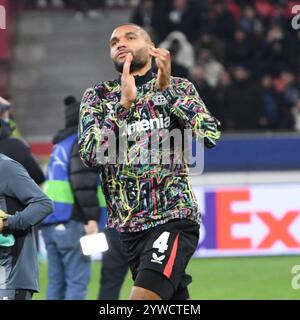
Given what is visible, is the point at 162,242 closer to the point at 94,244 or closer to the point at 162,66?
the point at 162,66

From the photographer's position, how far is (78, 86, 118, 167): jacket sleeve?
631 centimetres

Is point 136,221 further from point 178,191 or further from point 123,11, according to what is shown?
point 123,11

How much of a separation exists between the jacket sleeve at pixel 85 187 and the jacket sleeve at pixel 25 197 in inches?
96.5

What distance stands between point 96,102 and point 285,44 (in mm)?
12093

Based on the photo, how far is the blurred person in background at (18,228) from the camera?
635cm

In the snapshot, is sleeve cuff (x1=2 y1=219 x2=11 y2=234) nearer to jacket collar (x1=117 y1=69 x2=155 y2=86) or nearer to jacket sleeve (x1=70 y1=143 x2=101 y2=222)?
jacket collar (x1=117 y1=69 x2=155 y2=86)

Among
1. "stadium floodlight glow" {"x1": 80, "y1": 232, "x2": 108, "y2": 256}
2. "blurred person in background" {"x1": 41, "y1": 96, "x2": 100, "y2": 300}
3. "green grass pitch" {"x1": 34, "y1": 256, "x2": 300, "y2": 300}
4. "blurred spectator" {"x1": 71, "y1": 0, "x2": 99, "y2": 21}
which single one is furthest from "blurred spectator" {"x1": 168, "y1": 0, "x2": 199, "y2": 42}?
"stadium floodlight glow" {"x1": 80, "y1": 232, "x2": 108, "y2": 256}

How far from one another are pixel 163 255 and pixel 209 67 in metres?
12.2

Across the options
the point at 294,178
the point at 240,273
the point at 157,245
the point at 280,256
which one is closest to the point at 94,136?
the point at 157,245

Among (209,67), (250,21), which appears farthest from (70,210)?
(250,21)

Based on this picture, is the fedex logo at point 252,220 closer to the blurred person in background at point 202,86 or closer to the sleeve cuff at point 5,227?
the blurred person in background at point 202,86

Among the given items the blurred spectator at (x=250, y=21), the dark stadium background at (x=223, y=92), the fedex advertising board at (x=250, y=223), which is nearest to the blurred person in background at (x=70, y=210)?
the dark stadium background at (x=223, y=92)

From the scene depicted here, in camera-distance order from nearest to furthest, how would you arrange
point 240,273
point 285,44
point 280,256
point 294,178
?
1. point 240,273
2. point 280,256
3. point 294,178
4. point 285,44

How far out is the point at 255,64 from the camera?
1833 cm
